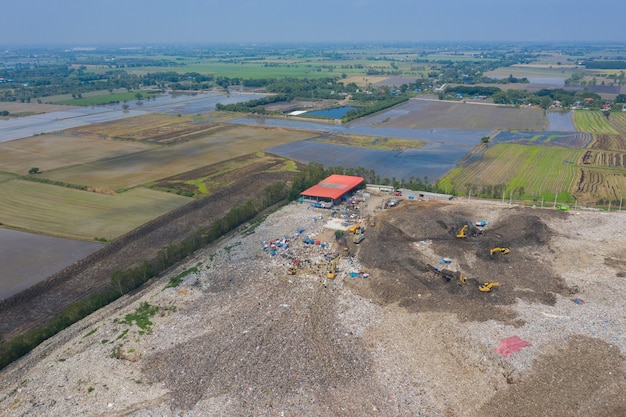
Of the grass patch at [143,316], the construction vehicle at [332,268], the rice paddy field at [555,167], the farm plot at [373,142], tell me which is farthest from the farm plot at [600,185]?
the grass patch at [143,316]

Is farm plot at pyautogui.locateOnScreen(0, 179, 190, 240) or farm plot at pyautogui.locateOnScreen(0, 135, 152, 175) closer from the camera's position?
farm plot at pyautogui.locateOnScreen(0, 179, 190, 240)

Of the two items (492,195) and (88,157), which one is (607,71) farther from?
(88,157)

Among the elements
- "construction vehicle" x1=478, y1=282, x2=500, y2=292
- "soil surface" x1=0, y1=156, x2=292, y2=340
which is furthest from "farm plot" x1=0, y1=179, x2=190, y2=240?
"construction vehicle" x1=478, y1=282, x2=500, y2=292

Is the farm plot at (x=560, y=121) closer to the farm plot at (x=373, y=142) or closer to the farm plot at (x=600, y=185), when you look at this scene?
the farm plot at (x=600, y=185)

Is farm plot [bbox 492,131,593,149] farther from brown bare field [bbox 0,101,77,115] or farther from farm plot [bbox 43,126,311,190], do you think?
brown bare field [bbox 0,101,77,115]

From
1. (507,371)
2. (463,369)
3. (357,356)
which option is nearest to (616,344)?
(507,371)

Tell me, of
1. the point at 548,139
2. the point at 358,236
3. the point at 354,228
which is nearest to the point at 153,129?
the point at 354,228
